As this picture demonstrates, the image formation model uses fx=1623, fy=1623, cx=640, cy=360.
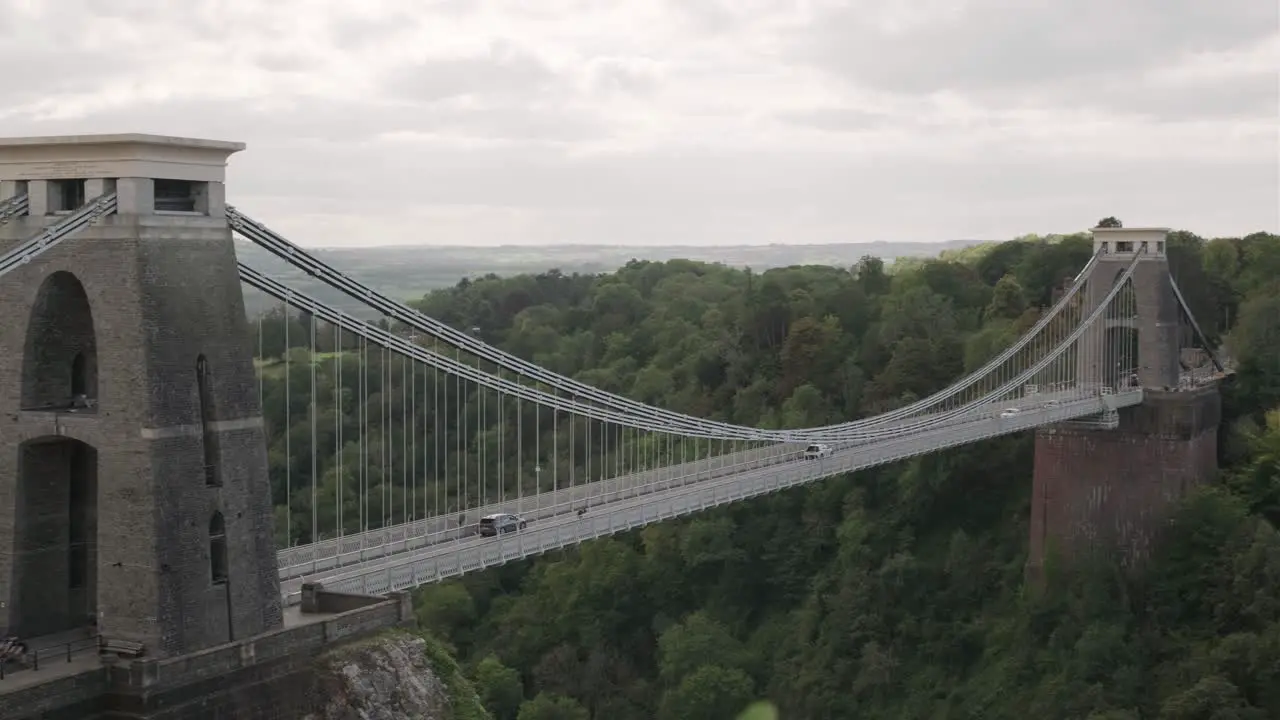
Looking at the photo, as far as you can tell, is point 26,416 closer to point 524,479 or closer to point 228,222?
point 228,222

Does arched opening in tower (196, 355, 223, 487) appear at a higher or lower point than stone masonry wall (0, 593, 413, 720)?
higher

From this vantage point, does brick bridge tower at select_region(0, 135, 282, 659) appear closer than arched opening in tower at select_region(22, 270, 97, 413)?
Yes

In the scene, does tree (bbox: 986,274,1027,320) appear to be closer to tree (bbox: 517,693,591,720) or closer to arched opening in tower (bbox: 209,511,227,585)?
tree (bbox: 517,693,591,720)

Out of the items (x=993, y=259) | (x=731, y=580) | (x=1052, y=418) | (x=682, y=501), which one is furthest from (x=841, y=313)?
(x=682, y=501)

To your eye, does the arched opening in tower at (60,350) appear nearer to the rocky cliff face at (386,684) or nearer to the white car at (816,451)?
the rocky cliff face at (386,684)

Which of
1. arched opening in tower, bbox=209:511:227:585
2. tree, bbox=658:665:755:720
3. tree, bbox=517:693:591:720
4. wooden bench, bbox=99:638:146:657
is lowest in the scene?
tree, bbox=517:693:591:720

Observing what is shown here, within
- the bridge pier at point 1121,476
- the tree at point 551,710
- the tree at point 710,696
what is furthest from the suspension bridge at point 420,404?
the tree at point 710,696

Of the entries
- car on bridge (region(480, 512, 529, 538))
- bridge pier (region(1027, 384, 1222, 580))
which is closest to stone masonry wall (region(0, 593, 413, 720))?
car on bridge (region(480, 512, 529, 538))

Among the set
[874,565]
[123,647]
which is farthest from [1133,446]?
[123,647]
